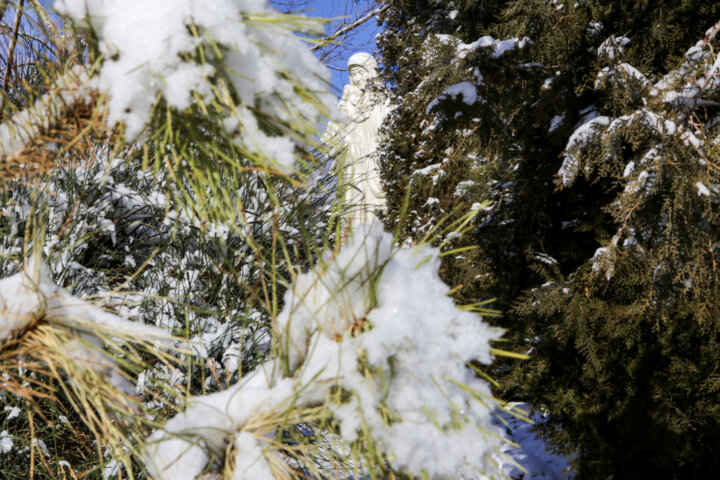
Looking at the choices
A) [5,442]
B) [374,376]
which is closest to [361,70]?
[5,442]

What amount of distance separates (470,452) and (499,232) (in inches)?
111

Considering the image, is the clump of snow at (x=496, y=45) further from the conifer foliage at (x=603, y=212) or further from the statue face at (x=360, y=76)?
the statue face at (x=360, y=76)

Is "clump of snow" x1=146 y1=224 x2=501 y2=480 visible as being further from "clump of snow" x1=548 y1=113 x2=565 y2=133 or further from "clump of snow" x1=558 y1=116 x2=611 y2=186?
"clump of snow" x1=548 y1=113 x2=565 y2=133

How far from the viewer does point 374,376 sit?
534 millimetres

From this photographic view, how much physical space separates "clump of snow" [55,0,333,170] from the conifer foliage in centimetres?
191

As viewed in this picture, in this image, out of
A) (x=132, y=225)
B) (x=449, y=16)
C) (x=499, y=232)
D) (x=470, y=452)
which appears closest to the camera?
(x=470, y=452)

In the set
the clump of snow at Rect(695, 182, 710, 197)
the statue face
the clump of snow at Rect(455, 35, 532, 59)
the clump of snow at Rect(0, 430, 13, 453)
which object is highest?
the statue face

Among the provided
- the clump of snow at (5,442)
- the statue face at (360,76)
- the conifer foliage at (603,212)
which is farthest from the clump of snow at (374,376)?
the statue face at (360,76)

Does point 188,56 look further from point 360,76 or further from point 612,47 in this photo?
point 360,76

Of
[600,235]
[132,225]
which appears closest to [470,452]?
[132,225]

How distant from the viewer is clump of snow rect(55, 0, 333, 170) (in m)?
0.50

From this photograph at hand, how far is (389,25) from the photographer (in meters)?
5.11

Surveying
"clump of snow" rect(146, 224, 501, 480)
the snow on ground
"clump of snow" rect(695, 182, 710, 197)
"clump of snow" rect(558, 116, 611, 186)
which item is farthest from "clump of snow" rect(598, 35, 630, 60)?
"clump of snow" rect(146, 224, 501, 480)

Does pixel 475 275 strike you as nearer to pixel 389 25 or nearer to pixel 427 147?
pixel 427 147
